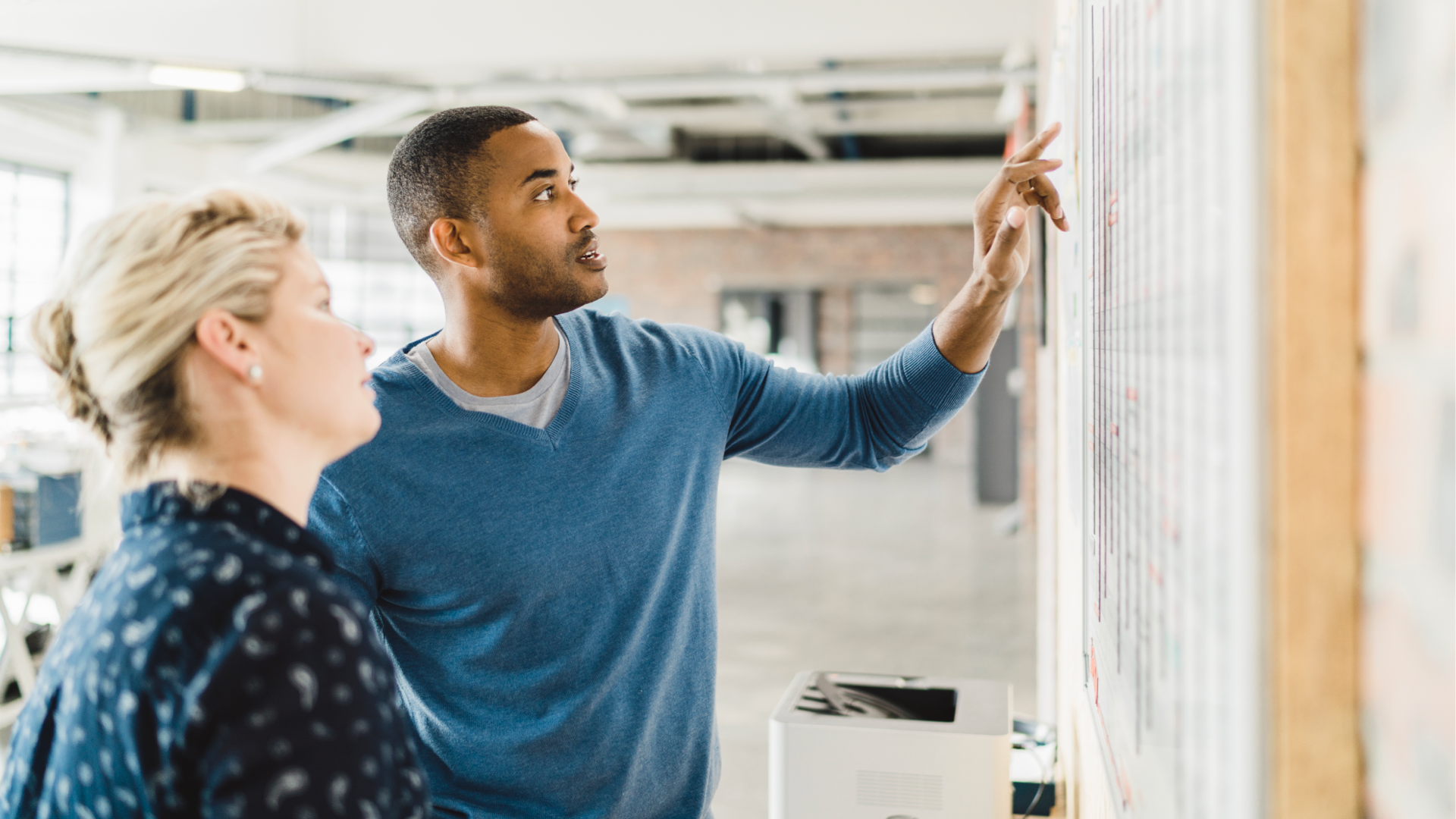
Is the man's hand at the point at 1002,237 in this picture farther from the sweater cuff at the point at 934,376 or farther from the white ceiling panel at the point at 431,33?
the white ceiling panel at the point at 431,33

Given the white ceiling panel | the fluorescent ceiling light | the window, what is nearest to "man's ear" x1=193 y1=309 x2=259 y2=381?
the white ceiling panel

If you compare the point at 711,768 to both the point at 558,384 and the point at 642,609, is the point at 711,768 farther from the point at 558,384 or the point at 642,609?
the point at 558,384

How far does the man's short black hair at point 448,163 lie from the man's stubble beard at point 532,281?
0.08 m

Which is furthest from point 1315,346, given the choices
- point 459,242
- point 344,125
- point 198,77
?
point 344,125

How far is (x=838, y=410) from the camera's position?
1618mm

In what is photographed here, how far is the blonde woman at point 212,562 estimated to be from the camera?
2.24 feet

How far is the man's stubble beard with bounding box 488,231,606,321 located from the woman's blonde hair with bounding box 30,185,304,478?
0.61m

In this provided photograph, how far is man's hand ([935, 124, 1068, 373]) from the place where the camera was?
1.34 meters

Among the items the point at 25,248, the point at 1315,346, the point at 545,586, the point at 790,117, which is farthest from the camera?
Result: the point at 25,248

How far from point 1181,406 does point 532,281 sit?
1081 mm

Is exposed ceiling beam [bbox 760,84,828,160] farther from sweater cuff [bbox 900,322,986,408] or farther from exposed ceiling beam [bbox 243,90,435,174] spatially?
sweater cuff [bbox 900,322,986,408]

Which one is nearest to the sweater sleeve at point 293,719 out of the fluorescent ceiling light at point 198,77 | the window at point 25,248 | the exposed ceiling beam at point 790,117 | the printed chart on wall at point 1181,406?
the printed chart on wall at point 1181,406

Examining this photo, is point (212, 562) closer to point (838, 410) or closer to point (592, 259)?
point (592, 259)

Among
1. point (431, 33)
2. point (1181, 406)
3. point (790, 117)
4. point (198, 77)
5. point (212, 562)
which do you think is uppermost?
point (790, 117)
